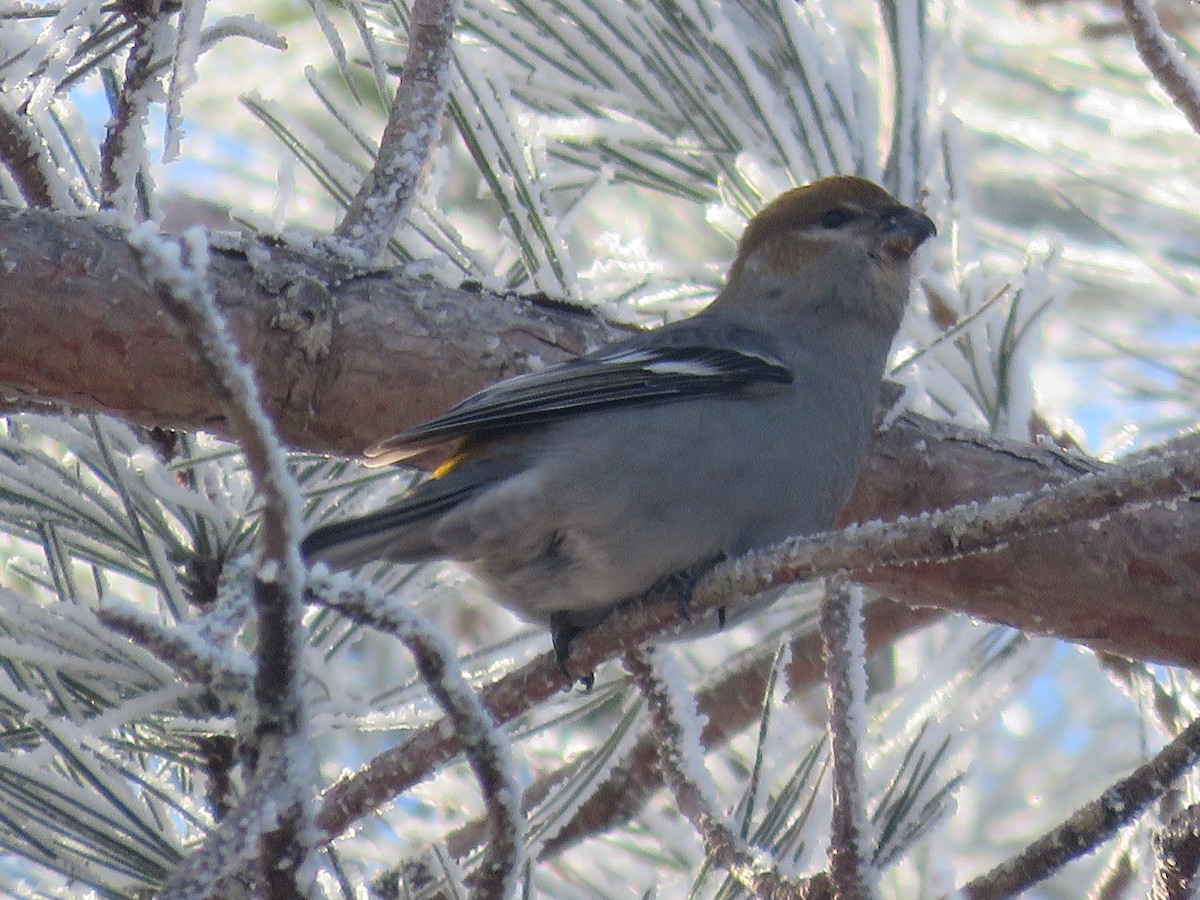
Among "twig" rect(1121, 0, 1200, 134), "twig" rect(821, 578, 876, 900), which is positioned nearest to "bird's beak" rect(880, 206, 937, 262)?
"twig" rect(1121, 0, 1200, 134)

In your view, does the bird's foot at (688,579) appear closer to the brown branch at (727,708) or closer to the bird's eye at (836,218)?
the brown branch at (727,708)

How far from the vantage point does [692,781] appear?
212 centimetres

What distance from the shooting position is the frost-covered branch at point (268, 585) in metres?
1.03

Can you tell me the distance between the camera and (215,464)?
2.58 m

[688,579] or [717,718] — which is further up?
[717,718]

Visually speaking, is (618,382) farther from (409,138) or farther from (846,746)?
(846,746)

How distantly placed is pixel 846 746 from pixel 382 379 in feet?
3.49

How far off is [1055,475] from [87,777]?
65.4 inches

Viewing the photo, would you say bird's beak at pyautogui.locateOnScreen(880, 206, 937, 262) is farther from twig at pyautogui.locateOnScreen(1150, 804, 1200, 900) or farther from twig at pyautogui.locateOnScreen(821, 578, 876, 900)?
twig at pyautogui.locateOnScreen(1150, 804, 1200, 900)

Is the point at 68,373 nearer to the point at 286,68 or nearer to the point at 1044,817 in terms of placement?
the point at 286,68

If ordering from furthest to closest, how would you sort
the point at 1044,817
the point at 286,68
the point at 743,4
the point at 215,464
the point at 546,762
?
the point at 286,68, the point at 1044,817, the point at 546,762, the point at 743,4, the point at 215,464

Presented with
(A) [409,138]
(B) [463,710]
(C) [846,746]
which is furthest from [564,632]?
(B) [463,710]

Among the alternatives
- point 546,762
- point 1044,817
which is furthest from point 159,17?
point 1044,817

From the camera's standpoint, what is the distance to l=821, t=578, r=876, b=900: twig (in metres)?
1.84
